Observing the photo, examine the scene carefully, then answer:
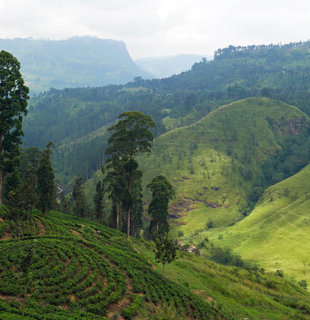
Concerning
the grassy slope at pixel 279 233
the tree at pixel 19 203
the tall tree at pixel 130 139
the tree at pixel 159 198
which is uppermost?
the tall tree at pixel 130 139

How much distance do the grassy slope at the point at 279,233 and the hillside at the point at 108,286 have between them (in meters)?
60.2

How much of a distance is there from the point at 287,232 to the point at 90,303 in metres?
122

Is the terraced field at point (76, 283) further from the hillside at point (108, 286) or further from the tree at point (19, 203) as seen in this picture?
the tree at point (19, 203)

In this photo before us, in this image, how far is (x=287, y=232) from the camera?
128 metres

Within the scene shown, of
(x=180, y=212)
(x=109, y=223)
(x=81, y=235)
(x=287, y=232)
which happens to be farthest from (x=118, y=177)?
(x=180, y=212)

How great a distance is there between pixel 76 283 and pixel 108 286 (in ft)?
12.6

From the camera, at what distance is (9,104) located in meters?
49.7

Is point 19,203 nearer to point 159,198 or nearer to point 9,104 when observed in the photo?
point 9,104

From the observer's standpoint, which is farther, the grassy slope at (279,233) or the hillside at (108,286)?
the grassy slope at (279,233)

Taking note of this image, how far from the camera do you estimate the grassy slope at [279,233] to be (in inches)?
4193

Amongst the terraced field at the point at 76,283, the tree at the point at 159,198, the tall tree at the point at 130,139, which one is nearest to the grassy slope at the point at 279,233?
the tree at the point at 159,198

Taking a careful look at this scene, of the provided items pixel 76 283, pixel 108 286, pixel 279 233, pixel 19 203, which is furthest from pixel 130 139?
pixel 279 233

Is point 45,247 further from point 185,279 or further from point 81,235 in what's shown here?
point 185,279

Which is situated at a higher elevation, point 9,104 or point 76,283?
point 9,104
